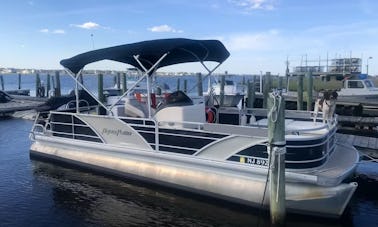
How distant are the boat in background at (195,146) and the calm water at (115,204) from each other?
0.27 meters

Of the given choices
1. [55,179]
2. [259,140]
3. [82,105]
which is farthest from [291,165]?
[82,105]

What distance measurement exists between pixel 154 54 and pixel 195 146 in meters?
2.96

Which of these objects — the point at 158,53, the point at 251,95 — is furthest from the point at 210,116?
the point at 251,95

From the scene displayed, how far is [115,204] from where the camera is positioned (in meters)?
9.32

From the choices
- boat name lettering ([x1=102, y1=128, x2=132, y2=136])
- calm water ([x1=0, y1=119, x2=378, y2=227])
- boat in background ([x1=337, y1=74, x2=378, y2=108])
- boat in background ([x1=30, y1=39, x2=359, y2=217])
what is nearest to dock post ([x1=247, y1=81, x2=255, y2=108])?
boat in background ([x1=337, y1=74, x2=378, y2=108])

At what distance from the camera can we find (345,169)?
27.5 ft

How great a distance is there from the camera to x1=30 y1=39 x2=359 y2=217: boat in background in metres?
8.06

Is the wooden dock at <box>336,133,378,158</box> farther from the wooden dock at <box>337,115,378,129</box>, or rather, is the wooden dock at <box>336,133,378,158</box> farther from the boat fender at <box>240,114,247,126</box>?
the wooden dock at <box>337,115,378,129</box>

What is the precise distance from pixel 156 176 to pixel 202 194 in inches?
52.3

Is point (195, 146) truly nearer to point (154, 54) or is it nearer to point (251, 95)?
point (154, 54)

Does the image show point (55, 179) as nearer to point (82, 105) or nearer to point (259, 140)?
point (82, 105)

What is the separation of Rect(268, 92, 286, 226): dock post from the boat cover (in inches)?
134

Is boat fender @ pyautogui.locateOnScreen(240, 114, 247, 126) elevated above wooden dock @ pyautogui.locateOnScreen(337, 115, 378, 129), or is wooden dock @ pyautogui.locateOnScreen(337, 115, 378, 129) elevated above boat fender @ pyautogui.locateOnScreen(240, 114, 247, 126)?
boat fender @ pyautogui.locateOnScreen(240, 114, 247, 126)

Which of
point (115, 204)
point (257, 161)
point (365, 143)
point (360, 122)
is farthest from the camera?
point (360, 122)
